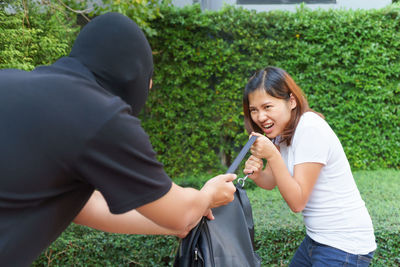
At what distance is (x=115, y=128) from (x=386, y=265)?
3.39m

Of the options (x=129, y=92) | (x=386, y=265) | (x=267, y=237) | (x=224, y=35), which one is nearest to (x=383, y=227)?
(x=386, y=265)

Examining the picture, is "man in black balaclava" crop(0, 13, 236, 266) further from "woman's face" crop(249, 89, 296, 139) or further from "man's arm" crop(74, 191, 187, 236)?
"woman's face" crop(249, 89, 296, 139)

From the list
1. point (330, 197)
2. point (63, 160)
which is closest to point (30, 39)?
point (63, 160)

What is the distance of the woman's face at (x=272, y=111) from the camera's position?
7.35 ft

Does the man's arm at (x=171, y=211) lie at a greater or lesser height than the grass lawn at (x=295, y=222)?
greater

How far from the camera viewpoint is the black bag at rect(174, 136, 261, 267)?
1.63 meters

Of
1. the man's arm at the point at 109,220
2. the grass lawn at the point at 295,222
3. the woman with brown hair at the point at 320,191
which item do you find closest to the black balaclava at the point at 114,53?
the man's arm at the point at 109,220

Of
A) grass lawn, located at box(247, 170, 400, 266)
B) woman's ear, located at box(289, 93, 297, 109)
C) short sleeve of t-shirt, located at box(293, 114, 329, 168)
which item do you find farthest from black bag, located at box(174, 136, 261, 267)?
grass lawn, located at box(247, 170, 400, 266)

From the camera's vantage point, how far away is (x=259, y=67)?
5961 mm

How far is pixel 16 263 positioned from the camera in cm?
113

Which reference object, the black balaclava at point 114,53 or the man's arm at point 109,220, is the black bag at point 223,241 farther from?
the black balaclava at point 114,53

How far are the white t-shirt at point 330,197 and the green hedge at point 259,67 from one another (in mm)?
4020

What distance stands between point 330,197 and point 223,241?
0.71 metres

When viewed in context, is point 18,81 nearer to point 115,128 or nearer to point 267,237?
point 115,128
